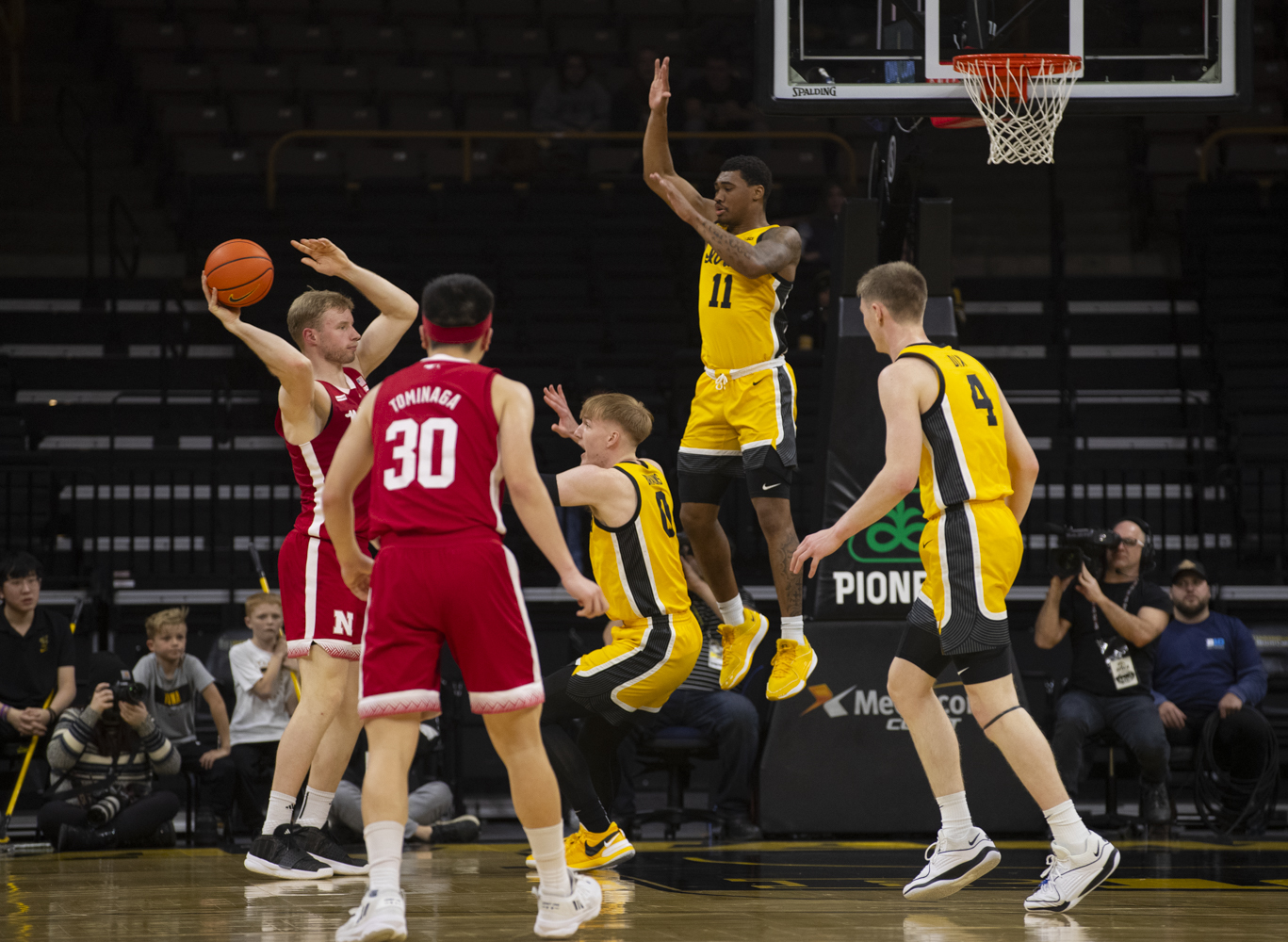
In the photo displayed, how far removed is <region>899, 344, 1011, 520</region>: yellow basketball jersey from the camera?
5.82 m

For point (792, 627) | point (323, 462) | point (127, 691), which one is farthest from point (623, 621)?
point (127, 691)

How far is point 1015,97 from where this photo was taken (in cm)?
751

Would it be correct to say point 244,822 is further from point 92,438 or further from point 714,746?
point 92,438

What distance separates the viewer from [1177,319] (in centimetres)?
1443

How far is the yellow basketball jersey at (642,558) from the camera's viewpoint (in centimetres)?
657

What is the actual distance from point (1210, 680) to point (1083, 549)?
49.1 inches

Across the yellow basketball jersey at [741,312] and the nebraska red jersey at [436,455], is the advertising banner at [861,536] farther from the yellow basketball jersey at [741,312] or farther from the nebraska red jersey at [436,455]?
the nebraska red jersey at [436,455]

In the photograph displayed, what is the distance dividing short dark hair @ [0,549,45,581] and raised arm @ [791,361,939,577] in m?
5.76

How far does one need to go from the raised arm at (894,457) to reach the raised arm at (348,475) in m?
1.88

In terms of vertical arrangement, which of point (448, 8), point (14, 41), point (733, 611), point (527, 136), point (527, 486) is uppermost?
point (448, 8)

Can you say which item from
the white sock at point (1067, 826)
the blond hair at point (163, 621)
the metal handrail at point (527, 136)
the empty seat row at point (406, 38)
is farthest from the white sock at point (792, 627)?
the empty seat row at point (406, 38)

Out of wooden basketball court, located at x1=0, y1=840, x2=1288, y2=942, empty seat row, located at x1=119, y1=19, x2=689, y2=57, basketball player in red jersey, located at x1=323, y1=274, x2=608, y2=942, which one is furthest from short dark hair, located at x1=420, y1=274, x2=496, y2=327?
empty seat row, located at x1=119, y1=19, x2=689, y2=57

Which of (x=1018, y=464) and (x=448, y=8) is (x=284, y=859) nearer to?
(x=1018, y=464)

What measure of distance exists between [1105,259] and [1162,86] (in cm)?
821
